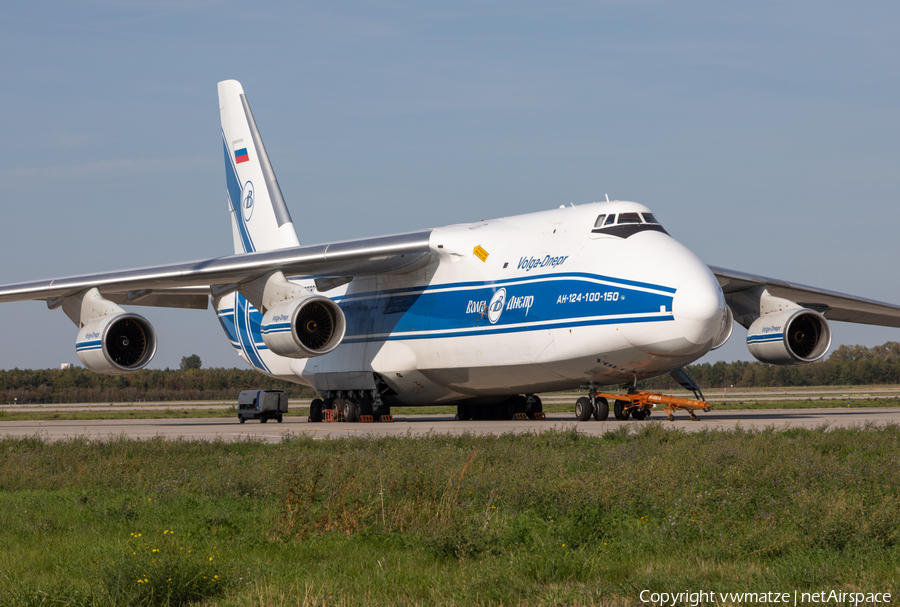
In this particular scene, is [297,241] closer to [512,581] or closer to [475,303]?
[475,303]

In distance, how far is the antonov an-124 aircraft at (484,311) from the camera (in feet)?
65.0

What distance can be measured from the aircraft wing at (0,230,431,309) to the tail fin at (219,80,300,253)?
18.0ft

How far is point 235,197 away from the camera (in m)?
32.8

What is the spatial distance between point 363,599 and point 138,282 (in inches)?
791

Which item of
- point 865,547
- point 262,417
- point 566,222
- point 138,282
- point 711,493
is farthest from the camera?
point 262,417

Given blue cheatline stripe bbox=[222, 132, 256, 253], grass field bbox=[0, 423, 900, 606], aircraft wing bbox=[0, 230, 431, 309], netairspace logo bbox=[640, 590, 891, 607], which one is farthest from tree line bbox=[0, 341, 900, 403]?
netairspace logo bbox=[640, 590, 891, 607]

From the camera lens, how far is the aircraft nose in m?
18.8

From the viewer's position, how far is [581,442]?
1456cm

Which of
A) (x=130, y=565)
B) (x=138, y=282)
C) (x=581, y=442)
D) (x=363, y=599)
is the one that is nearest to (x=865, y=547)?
(x=363, y=599)

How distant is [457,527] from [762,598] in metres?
2.67

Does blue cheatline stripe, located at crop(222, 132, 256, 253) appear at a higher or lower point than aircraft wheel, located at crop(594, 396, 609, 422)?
higher

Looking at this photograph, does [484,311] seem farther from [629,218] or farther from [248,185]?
[248,185]

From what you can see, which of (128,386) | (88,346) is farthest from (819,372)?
(88,346)

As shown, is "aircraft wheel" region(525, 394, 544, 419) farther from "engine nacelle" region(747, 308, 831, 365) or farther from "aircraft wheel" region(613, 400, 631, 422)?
"engine nacelle" region(747, 308, 831, 365)
